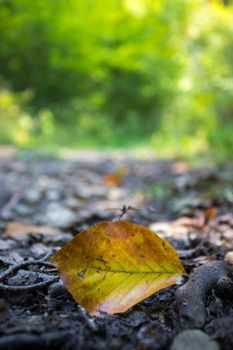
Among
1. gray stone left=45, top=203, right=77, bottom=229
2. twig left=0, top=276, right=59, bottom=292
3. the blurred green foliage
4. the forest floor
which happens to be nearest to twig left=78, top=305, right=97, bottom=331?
the forest floor

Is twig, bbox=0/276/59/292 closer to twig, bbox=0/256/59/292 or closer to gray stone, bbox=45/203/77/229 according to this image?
twig, bbox=0/256/59/292

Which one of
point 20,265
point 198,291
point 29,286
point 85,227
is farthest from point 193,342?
point 85,227

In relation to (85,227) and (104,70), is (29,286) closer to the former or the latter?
(85,227)

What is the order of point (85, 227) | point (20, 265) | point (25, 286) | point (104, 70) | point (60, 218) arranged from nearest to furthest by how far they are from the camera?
point (25, 286), point (20, 265), point (85, 227), point (60, 218), point (104, 70)

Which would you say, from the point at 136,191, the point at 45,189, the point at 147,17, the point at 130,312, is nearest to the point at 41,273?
the point at 130,312

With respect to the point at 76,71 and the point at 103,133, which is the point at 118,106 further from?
the point at 76,71

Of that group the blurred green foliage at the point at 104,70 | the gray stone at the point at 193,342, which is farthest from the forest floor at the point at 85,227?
the blurred green foliage at the point at 104,70
